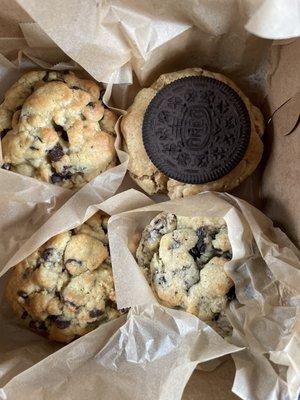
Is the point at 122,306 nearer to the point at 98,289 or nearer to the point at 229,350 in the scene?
the point at 98,289

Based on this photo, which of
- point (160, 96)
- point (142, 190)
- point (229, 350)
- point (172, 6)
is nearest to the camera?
point (229, 350)

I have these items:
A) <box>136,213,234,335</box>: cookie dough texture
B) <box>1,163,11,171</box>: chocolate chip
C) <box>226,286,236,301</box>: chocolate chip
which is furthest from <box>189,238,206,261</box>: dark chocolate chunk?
<box>1,163,11,171</box>: chocolate chip

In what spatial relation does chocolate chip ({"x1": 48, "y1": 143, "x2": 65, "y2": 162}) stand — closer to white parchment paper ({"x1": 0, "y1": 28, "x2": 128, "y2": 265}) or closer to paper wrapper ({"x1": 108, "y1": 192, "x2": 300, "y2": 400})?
white parchment paper ({"x1": 0, "y1": 28, "x2": 128, "y2": 265})

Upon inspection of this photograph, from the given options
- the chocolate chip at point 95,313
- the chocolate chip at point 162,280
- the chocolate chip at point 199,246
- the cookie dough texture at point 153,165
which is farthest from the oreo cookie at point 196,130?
the chocolate chip at point 95,313

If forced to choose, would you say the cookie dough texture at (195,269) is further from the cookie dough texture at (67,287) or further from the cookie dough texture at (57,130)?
the cookie dough texture at (57,130)

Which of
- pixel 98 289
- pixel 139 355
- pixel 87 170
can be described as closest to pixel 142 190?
pixel 87 170

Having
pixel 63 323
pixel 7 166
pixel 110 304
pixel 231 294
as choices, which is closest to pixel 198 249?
pixel 231 294
